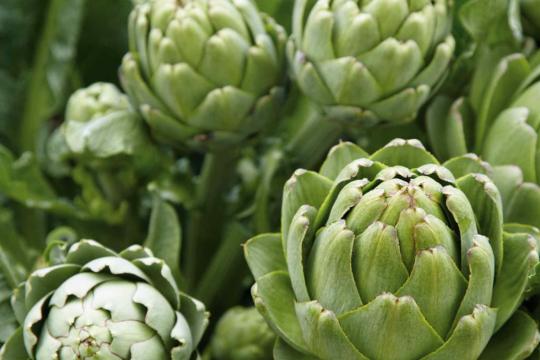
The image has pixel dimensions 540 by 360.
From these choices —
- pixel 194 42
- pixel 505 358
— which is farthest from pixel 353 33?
pixel 505 358

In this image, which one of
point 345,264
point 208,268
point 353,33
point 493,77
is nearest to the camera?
point 345,264

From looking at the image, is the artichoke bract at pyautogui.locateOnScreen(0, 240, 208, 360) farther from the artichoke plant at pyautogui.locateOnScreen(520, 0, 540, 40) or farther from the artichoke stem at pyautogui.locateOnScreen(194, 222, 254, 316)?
the artichoke plant at pyautogui.locateOnScreen(520, 0, 540, 40)

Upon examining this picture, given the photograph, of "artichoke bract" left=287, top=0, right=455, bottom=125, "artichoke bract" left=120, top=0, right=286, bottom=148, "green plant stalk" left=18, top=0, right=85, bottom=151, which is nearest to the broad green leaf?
"artichoke bract" left=120, top=0, right=286, bottom=148

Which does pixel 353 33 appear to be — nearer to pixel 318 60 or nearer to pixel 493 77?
pixel 318 60

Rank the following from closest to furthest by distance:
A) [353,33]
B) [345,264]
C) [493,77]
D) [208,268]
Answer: [345,264]
[353,33]
[493,77]
[208,268]

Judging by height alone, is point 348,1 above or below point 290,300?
above

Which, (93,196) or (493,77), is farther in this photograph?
(93,196)
